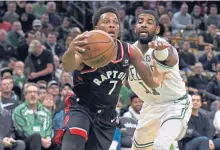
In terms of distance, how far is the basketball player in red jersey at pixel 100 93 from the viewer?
6.46 meters

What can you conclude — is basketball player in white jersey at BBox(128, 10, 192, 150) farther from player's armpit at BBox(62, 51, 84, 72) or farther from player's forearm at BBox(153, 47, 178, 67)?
player's armpit at BBox(62, 51, 84, 72)

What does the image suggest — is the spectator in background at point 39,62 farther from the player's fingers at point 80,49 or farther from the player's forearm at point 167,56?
the player's fingers at point 80,49

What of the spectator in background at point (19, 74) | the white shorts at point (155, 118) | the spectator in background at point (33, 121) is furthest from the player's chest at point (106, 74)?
the spectator in background at point (19, 74)

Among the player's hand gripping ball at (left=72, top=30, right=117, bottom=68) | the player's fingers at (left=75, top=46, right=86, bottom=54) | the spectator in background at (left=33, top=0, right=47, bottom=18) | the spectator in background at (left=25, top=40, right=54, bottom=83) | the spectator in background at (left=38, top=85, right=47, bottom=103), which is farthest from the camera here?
the spectator in background at (left=33, top=0, right=47, bottom=18)

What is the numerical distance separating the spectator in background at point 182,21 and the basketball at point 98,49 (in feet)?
40.8

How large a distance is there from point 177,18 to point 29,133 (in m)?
9.55

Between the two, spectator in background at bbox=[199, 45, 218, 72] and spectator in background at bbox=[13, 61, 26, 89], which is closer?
spectator in background at bbox=[13, 61, 26, 89]

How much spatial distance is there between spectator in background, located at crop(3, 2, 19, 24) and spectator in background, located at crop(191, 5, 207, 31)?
569 cm

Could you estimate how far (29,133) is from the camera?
33.4 feet

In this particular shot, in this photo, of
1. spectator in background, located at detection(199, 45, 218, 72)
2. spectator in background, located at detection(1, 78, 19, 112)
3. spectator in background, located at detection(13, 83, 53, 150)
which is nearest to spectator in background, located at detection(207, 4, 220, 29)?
spectator in background, located at detection(199, 45, 218, 72)

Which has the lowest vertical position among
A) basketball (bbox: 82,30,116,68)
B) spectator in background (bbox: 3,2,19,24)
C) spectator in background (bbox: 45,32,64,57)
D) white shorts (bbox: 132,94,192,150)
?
spectator in background (bbox: 45,32,64,57)

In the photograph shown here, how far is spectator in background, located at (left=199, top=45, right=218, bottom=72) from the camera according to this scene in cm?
1636

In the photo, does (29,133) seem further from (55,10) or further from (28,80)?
(55,10)

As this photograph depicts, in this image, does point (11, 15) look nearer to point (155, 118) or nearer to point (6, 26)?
point (6, 26)
